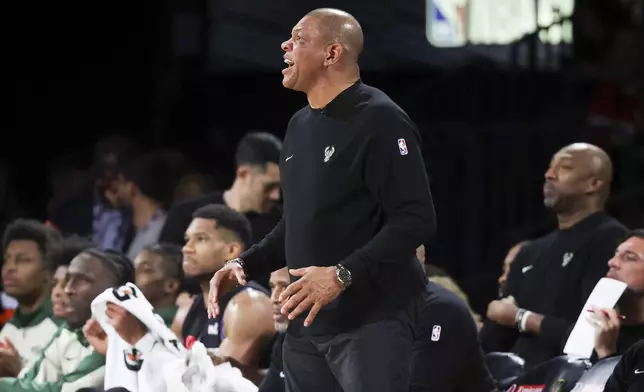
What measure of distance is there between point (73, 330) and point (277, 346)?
1104mm

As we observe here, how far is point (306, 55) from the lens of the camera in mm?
3883

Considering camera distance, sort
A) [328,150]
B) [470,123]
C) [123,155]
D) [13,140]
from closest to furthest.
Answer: [328,150]
[123,155]
[470,123]
[13,140]

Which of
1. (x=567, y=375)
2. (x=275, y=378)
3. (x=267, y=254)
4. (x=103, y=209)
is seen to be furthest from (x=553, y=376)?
(x=103, y=209)

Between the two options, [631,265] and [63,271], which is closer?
[631,265]

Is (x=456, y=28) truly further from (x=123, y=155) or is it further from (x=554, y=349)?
(x=554, y=349)

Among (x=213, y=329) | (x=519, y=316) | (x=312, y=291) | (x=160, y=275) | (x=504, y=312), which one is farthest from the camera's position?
(x=160, y=275)

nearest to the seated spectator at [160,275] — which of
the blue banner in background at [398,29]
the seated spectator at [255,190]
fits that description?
the seated spectator at [255,190]

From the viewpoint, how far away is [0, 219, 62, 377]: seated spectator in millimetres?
6574

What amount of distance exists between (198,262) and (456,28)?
5.23 meters

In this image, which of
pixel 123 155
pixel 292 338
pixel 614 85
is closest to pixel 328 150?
pixel 292 338

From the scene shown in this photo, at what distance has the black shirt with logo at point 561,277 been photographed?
578cm

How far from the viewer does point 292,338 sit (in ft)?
12.8

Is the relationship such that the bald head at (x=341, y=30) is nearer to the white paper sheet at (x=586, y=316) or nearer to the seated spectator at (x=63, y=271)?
the white paper sheet at (x=586, y=316)

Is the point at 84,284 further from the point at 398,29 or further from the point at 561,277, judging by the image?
the point at 398,29
